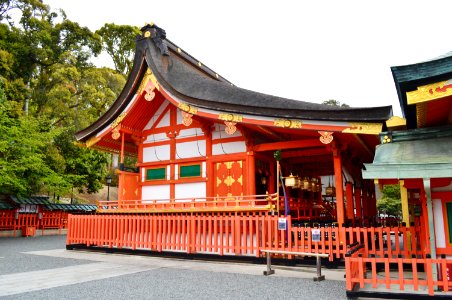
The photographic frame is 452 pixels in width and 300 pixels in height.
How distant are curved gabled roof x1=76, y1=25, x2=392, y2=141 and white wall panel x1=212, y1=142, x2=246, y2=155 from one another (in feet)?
6.64

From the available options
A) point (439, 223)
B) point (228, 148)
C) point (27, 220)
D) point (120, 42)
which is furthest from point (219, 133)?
point (120, 42)

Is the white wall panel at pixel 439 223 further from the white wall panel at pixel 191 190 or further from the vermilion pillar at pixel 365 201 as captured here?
the vermilion pillar at pixel 365 201

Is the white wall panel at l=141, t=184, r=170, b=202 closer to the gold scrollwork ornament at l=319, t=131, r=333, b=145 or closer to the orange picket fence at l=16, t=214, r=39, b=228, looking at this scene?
the gold scrollwork ornament at l=319, t=131, r=333, b=145

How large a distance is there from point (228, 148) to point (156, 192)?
162 inches

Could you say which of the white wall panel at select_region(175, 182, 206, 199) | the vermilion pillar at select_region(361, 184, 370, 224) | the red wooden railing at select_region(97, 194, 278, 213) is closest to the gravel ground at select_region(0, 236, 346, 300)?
the red wooden railing at select_region(97, 194, 278, 213)

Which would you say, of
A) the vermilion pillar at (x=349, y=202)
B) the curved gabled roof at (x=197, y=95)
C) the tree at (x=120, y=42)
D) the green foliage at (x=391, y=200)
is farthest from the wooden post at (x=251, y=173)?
the tree at (x=120, y=42)

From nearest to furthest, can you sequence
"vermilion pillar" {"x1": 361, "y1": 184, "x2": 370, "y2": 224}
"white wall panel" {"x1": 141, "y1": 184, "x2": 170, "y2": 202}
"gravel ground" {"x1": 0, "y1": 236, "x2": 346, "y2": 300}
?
"gravel ground" {"x1": 0, "y1": 236, "x2": 346, "y2": 300}
"white wall panel" {"x1": 141, "y1": 184, "x2": 170, "y2": 202}
"vermilion pillar" {"x1": 361, "y1": 184, "x2": 370, "y2": 224}

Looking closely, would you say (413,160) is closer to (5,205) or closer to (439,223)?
(439,223)

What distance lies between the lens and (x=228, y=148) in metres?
14.2

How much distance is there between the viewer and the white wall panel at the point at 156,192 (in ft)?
50.7

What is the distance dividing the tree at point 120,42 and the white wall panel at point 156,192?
1226 inches

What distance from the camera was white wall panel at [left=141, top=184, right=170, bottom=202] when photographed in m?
15.5

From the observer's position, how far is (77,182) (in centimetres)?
2812

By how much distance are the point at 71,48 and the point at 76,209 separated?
59.2 feet
